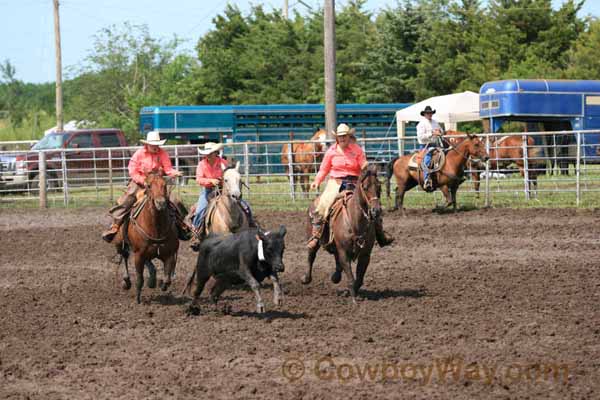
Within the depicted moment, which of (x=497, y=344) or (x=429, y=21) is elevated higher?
(x=429, y=21)

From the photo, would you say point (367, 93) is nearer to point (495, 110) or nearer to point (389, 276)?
point (495, 110)

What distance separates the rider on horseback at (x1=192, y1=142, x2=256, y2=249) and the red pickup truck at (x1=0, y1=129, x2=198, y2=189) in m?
12.7

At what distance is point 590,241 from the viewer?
14.1 metres

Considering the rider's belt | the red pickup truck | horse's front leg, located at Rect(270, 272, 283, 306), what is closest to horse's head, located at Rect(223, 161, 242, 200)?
the rider's belt

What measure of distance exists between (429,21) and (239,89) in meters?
11.2

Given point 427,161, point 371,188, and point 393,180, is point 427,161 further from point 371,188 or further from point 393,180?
point 371,188

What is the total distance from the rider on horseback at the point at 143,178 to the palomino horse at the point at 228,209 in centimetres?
36

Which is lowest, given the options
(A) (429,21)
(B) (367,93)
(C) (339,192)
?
(C) (339,192)

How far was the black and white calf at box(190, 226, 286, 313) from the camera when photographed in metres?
8.67

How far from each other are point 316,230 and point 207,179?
1.64 m

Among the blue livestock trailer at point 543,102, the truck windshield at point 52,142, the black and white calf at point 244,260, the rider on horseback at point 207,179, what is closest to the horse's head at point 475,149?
the blue livestock trailer at point 543,102

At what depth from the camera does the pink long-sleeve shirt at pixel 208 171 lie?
1130 cm

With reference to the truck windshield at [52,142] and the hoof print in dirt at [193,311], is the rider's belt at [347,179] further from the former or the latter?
the truck windshield at [52,142]

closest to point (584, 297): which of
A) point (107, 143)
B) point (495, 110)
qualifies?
point (495, 110)
